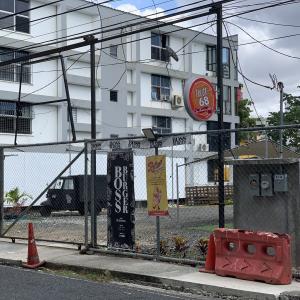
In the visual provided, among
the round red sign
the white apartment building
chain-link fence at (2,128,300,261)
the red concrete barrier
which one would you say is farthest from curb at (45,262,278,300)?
the white apartment building

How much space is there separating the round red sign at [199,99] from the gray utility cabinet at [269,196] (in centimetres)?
367

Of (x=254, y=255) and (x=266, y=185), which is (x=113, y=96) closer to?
(x=266, y=185)

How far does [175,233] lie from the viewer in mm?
16281

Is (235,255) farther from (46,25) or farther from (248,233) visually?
(46,25)

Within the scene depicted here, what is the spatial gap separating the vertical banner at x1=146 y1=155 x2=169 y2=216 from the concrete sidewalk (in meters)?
1.01

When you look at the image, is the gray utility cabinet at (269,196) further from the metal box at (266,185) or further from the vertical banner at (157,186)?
the vertical banner at (157,186)

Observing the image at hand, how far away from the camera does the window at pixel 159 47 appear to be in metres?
40.2

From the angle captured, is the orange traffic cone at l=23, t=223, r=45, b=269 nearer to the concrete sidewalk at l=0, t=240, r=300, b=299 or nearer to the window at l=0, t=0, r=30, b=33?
the concrete sidewalk at l=0, t=240, r=300, b=299

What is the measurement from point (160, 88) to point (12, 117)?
12907 mm

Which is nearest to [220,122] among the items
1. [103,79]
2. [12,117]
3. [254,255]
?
[254,255]

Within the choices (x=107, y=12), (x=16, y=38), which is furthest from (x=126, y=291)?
(x=107, y=12)

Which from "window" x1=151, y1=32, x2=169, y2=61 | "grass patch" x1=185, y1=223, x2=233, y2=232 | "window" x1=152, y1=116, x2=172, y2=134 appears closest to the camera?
"grass patch" x1=185, y1=223, x2=233, y2=232

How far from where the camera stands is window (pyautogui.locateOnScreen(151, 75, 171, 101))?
4000 centimetres

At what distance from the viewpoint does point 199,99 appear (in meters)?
13.7
